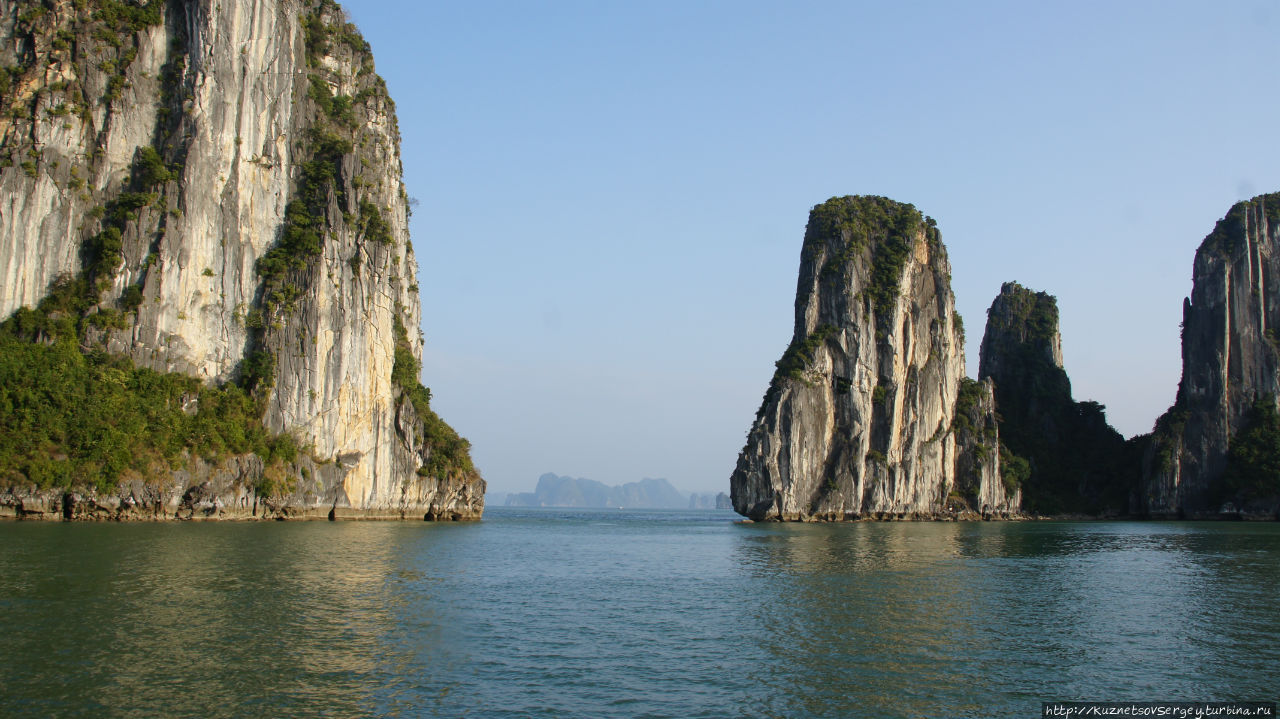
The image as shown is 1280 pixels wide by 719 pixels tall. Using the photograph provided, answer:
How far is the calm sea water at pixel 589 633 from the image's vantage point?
17688 mm

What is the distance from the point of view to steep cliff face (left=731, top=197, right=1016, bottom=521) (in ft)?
324

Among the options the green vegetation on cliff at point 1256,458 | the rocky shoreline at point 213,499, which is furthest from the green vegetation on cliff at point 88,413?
the green vegetation on cliff at point 1256,458

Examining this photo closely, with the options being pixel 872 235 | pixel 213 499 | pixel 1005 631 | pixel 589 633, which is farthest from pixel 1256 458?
pixel 589 633

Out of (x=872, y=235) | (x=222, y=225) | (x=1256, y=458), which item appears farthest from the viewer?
(x=872, y=235)

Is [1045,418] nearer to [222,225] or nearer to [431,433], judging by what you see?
[431,433]

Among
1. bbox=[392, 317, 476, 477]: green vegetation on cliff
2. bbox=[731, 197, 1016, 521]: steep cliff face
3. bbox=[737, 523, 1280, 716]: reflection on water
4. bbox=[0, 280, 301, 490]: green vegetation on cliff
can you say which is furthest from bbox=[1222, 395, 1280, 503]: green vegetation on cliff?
bbox=[0, 280, 301, 490]: green vegetation on cliff

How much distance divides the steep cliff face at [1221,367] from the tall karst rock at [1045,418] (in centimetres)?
1058

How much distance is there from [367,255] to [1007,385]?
106 metres

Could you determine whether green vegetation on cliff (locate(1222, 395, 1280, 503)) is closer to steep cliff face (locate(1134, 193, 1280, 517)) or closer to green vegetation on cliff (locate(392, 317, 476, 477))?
steep cliff face (locate(1134, 193, 1280, 517))

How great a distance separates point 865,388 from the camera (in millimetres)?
106375

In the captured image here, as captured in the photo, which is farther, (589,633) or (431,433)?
(431,433)

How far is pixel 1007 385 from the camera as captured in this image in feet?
479

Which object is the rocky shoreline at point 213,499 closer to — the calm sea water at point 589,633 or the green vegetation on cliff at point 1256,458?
the calm sea water at point 589,633

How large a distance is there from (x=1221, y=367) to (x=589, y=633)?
115m
